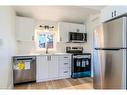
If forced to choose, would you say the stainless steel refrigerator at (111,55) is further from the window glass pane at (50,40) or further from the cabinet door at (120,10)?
the window glass pane at (50,40)

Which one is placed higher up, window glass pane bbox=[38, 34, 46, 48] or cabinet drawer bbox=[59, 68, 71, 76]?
window glass pane bbox=[38, 34, 46, 48]

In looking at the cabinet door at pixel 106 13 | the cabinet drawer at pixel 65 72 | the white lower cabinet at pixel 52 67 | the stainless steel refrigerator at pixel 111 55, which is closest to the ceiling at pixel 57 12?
the cabinet door at pixel 106 13

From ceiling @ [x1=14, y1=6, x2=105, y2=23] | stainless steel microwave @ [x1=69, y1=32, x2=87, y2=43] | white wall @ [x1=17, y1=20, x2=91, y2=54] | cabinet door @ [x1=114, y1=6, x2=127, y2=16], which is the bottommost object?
white wall @ [x1=17, y1=20, x2=91, y2=54]

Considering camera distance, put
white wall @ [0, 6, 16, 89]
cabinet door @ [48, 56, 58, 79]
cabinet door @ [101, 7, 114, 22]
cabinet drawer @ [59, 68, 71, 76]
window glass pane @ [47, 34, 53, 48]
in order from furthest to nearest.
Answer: window glass pane @ [47, 34, 53, 48], cabinet drawer @ [59, 68, 71, 76], cabinet door @ [48, 56, 58, 79], cabinet door @ [101, 7, 114, 22], white wall @ [0, 6, 16, 89]

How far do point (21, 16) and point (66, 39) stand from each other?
1626 mm

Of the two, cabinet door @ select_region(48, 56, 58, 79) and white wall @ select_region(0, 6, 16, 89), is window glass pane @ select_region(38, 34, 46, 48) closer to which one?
cabinet door @ select_region(48, 56, 58, 79)

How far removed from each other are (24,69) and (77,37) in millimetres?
2027

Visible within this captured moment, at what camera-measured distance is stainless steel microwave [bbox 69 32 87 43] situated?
4480 millimetres

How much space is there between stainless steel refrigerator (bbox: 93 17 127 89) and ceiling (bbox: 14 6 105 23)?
4.84 ft

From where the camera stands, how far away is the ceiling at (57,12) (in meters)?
3.80

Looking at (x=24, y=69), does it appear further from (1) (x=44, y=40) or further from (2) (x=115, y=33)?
(2) (x=115, y=33)

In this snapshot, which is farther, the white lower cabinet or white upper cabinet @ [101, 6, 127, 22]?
the white lower cabinet

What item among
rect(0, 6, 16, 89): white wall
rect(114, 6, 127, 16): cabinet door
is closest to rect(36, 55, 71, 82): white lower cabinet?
rect(0, 6, 16, 89): white wall

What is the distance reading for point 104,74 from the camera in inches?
99.8
